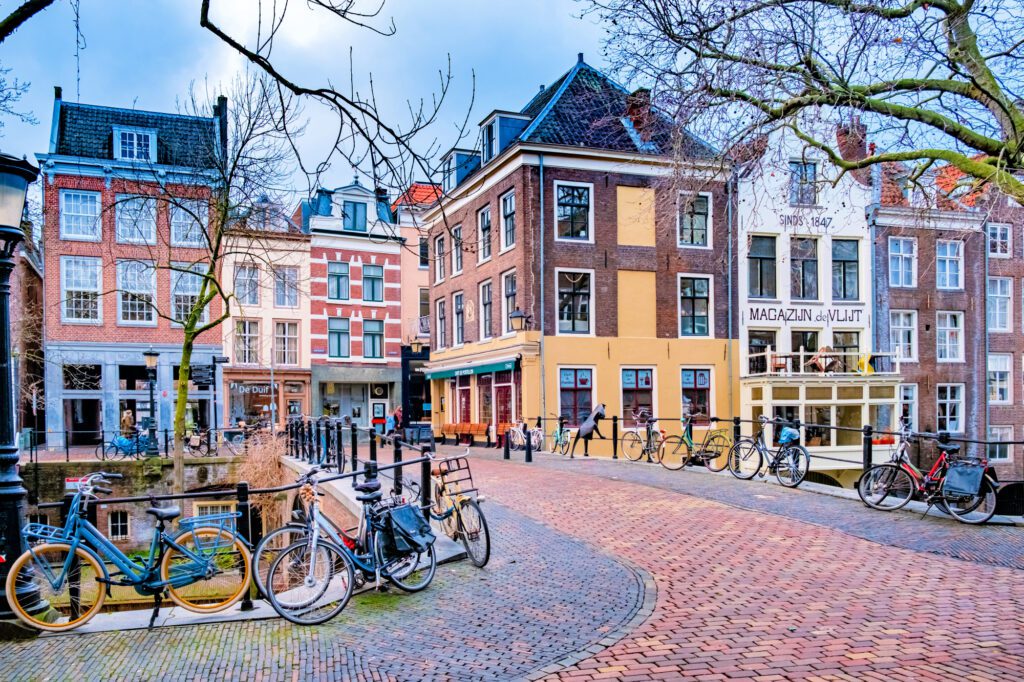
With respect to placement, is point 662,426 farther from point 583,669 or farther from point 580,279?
point 583,669

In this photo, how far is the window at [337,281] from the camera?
3556cm

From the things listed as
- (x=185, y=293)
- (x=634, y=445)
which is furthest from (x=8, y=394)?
(x=185, y=293)

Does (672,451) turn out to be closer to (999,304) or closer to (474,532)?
(474,532)

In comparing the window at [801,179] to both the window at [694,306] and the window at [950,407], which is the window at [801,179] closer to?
the window at [694,306]

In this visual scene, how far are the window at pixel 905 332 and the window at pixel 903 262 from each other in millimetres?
1126

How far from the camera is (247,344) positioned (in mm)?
33188

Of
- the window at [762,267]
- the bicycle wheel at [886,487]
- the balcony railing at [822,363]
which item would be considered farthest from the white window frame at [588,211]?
the bicycle wheel at [886,487]

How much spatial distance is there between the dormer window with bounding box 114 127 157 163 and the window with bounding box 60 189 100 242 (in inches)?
78.5

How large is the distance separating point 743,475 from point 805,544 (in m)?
5.76

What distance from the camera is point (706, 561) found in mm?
7426

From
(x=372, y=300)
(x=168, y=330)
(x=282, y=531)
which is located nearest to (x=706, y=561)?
(x=282, y=531)

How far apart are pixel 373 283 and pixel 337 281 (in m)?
1.67

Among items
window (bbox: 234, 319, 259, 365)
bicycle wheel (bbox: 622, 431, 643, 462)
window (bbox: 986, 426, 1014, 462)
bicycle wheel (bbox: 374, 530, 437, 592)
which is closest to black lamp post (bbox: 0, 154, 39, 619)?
bicycle wheel (bbox: 374, 530, 437, 592)

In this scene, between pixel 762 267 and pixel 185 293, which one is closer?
pixel 762 267
